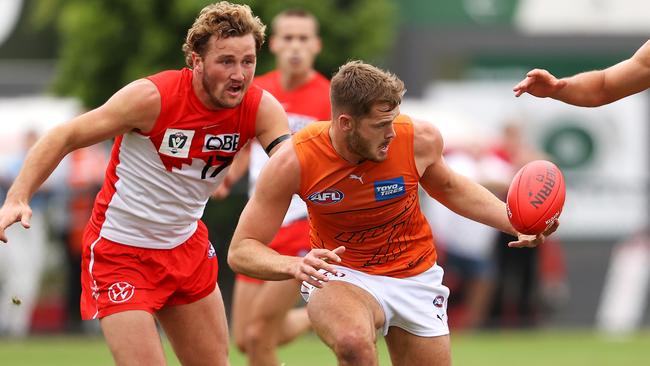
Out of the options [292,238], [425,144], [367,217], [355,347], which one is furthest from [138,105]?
[292,238]

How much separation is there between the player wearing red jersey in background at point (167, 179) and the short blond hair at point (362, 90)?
0.54 m

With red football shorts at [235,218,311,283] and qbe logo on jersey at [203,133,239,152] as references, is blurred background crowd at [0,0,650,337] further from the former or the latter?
qbe logo on jersey at [203,133,239,152]

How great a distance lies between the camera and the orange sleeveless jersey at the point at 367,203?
6.89 metres

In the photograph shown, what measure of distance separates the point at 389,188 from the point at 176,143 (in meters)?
1.13

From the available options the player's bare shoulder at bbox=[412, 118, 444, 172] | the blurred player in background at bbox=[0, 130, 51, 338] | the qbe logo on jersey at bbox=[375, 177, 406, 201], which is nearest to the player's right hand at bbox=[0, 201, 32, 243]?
the qbe logo on jersey at bbox=[375, 177, 406, 201]

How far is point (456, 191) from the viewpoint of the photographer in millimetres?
7223

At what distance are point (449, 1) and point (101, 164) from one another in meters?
6.95

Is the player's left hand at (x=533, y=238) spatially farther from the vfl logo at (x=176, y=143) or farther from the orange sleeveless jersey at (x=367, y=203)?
the vfl logo at (x=176, y=143)

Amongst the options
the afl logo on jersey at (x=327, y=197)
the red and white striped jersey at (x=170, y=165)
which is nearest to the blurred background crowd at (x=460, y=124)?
the red and white striped jersey at (x=170, y=165)

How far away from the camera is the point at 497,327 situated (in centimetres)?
1691

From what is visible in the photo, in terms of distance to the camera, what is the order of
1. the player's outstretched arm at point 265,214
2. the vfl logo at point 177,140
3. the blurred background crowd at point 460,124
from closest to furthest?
1. the player's outstretched arm at point 265,214
2. the vfl logo at point 177,140
3. the blurred background crowd at point 460,124

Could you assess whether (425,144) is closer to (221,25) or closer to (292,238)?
(221,25)

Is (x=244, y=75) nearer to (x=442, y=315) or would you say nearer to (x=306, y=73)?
(x=442, y=315)

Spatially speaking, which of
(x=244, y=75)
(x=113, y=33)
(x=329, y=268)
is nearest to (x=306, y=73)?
(x=244, y=75)
